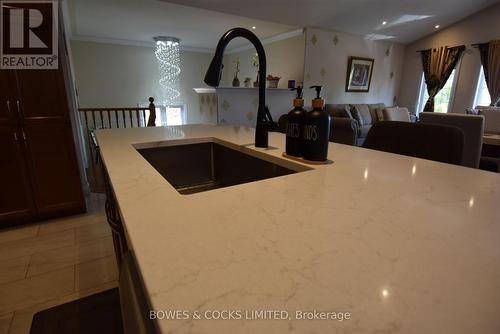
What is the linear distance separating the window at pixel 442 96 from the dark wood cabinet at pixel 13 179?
7445 mm

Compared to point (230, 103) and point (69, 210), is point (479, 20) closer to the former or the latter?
point (230, 103)

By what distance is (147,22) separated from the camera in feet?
15.4

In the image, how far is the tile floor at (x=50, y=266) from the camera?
4.70 ft

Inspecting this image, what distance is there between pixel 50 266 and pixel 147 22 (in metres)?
4.49

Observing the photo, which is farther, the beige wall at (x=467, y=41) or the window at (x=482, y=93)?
the window at (x=482, y=93)

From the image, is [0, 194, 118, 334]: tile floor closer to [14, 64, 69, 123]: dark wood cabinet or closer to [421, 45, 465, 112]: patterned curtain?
[14, 64, 69, 123]: dark wood cabinet

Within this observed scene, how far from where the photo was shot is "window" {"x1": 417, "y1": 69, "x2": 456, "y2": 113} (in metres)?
5.68

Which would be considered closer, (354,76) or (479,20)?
(479,20)

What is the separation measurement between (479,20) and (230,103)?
5344 millimetres

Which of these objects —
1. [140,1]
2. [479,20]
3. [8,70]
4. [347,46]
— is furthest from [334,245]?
[479,20]

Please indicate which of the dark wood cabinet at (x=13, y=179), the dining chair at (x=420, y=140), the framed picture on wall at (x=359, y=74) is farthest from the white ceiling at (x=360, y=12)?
the dining chair at (x=420, y=140)

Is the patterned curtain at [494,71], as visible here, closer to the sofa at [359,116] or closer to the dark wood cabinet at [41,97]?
the sofa at [359,116]

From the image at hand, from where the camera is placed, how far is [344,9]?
13.8 ft

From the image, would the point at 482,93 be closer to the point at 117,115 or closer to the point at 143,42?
the point at 117,115
